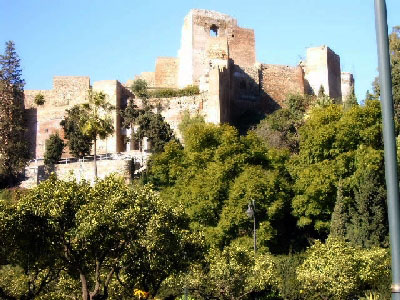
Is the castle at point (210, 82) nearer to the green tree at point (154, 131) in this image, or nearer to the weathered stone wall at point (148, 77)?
the weathered stone wall at point (148, 77)

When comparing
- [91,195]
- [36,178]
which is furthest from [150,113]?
[91,195]

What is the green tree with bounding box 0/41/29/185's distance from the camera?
153 feet

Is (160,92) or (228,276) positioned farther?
(160,92)

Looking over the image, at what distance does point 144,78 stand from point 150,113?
13898 mm

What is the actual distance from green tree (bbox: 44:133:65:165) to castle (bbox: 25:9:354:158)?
3.60m

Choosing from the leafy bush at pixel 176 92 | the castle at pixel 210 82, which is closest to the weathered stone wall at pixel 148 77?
the castle at pixel 210 82

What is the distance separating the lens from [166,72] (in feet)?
196

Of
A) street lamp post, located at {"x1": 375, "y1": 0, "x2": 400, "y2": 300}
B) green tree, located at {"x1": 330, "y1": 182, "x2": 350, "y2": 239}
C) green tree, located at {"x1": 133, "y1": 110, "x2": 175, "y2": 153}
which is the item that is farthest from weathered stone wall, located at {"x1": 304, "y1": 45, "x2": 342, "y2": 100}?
street lamp post, located at {"x1": 375, "y1": 0, "x2": 400, "y2": 300}

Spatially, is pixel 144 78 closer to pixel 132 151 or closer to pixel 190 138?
pixel 132 151

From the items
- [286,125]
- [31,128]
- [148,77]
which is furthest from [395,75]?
[31,128]

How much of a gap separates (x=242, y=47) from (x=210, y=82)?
11.4 m

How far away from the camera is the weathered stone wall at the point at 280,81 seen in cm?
5626

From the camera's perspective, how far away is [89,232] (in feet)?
64.1

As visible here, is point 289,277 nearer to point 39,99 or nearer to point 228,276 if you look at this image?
point 228,276
